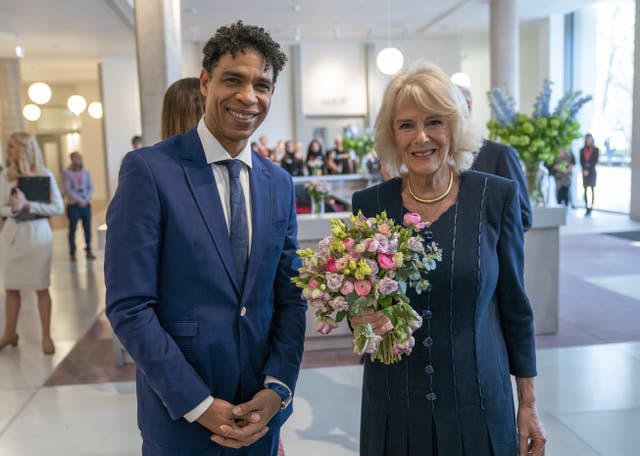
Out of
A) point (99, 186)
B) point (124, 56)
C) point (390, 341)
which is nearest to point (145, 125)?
point (390, 341)

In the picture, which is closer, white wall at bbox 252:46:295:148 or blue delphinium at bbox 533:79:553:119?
blue delphinium at bbox 533:79:553:119

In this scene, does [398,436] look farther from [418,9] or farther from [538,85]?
[538,85]

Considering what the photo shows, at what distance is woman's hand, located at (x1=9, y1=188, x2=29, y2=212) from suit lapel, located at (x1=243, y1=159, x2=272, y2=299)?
423 centimetres

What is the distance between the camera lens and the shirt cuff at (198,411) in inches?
62.6

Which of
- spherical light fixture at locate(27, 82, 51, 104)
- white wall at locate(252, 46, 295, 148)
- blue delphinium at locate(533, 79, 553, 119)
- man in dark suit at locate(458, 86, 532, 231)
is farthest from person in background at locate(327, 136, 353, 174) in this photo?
man in dark suit at locate(458, 86, 532, 231)

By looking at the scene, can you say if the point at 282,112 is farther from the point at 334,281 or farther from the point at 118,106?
the point at 334,281

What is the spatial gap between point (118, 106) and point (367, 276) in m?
18.0

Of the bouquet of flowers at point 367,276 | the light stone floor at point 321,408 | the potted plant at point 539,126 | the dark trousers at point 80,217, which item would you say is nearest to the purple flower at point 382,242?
the bouquet of flowers at point 367,276

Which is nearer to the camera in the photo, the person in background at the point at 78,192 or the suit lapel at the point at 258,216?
the suit lapel at the point at 258,216

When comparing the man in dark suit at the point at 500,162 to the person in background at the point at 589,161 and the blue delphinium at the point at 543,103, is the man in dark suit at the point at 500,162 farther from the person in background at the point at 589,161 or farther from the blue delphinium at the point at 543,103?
the person in background at the point at 589,161

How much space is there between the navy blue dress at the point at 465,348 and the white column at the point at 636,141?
1326 centimetres

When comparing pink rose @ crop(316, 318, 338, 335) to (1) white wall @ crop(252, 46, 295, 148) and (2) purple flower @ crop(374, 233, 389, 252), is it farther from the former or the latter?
(1) white wall @ crop(252, 46, 295, 148)

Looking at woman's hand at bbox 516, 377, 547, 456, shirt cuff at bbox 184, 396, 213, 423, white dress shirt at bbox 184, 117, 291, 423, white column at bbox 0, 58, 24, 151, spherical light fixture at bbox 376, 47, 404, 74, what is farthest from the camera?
white column at bbox 0, 58, 24, 151

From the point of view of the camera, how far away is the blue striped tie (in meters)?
1.67
